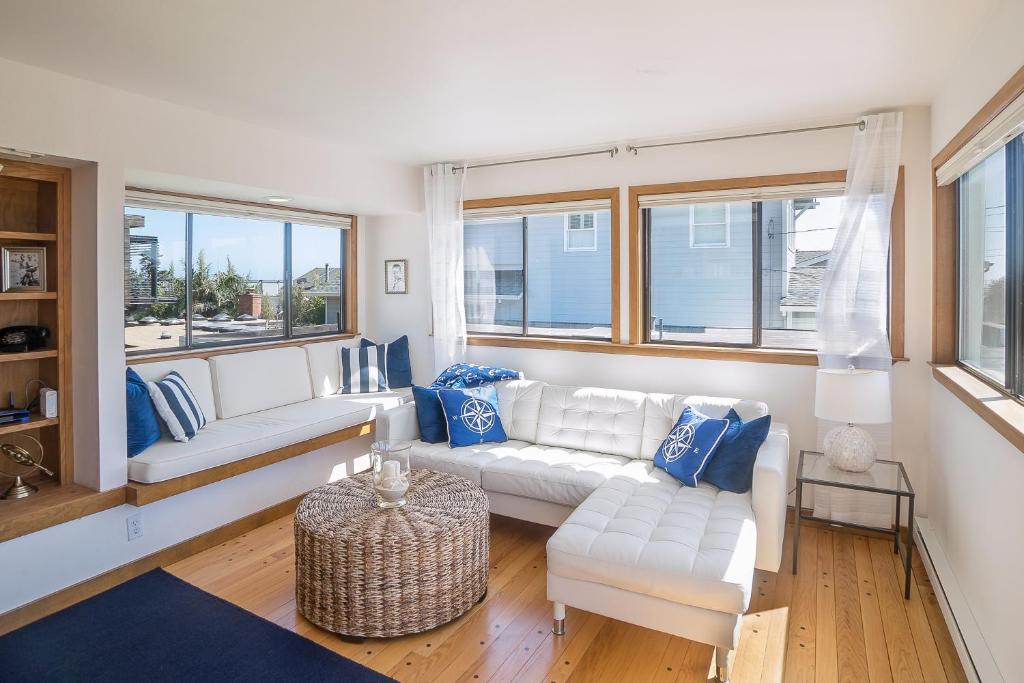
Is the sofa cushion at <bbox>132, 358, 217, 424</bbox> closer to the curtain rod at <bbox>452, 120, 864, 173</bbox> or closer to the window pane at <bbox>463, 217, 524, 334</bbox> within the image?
the window pane at <bbox>463, 217, 524, 334</bbox>

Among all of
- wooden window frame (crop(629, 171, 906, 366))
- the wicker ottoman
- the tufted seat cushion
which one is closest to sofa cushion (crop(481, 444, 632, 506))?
the tufted seat cushion

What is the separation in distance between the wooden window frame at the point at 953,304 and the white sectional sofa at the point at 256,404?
3489 mm

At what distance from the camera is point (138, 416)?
3270mm

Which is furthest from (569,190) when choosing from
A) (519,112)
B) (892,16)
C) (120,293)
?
(120,293)

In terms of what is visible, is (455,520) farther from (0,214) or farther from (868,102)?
(868,102)

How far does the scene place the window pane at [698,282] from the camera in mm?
4062

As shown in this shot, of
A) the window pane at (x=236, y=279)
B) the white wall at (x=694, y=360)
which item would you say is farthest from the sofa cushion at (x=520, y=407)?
the window pane at (x=236, y=279)

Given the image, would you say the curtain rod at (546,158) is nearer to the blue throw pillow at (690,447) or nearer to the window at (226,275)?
the window at (226,275)

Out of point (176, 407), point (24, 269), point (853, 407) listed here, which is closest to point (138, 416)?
point (176, 407)

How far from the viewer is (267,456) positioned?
367 centimetres

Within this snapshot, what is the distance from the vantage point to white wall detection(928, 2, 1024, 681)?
1.94 metres

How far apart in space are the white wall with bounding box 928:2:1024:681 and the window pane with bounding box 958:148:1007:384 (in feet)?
0.72

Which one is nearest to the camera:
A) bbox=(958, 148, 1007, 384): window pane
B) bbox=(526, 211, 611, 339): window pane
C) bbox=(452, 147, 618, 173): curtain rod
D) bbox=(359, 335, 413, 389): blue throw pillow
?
bbox=(958, 148, 1007, 384): window pane

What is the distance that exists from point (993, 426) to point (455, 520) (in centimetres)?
204
